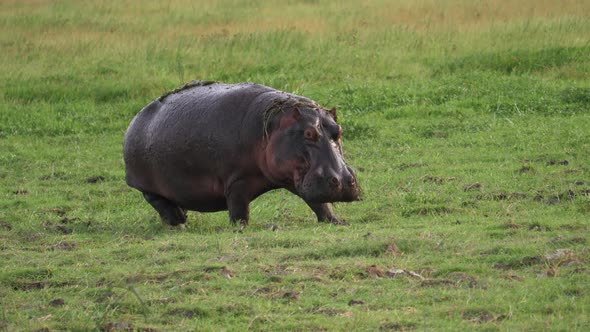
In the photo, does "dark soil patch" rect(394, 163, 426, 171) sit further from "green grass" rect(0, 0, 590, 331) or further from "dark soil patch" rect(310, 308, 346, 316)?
"dark soil patch" rect(310, 308, 346, 316)

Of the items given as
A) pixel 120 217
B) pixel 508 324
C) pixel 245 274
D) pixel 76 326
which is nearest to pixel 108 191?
pixel 120 217

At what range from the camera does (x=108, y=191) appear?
11.3 m

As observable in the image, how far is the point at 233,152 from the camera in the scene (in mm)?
8594

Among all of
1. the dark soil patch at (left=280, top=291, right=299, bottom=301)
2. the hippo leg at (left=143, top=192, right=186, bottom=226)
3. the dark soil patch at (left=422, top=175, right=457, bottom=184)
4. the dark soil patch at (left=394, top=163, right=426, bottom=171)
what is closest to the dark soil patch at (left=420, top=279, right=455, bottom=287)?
the dark soil patch at (left=280, top=291, right=299, bottom=301)

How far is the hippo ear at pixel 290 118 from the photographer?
8289mm

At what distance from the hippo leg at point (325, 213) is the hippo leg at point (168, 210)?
4.52 feet

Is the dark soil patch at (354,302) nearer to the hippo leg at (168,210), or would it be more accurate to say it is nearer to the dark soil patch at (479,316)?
the dark soil patch at (479,316)

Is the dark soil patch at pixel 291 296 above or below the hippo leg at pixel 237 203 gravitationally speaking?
above

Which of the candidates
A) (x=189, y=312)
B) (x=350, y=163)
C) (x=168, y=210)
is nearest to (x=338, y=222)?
(x=168, y=210)

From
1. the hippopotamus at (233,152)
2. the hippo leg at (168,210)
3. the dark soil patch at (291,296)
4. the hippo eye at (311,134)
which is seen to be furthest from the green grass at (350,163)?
the hippo eye at (311,134)

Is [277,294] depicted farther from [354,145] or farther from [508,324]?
[354,145]

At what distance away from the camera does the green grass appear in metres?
5.88

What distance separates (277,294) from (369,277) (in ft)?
1.99

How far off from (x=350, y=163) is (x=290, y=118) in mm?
3978
